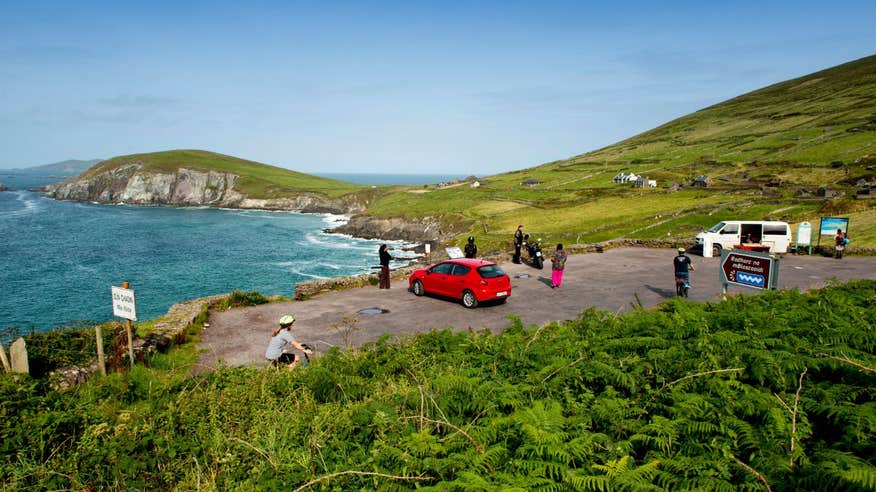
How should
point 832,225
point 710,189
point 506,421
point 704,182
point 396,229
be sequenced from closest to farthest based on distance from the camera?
point 506,421 < point 832,225 < point 710,189 < point 704,182 < point 396,229

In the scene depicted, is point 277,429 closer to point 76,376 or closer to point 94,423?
point 94,423

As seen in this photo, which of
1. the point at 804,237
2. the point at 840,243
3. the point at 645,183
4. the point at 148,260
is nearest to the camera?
the point at 840,243

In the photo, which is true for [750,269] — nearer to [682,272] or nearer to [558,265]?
[682,272]

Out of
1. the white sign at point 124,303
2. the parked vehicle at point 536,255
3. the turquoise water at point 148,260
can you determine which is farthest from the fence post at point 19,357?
the parked vehicle at point 536,255

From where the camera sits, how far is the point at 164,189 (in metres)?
175

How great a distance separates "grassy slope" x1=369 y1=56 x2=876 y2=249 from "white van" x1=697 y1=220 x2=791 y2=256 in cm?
493

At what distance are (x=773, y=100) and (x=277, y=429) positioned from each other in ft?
779

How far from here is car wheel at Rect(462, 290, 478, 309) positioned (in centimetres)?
1898

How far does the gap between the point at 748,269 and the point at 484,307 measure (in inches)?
366

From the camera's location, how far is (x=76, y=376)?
11477mm

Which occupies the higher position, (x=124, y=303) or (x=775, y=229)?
(x=124, y=303)

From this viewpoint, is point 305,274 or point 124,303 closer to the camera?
point 124,303

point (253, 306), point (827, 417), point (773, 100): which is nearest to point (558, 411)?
point (827, 417)

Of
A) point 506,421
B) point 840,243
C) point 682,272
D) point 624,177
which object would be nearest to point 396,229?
point 624,177
